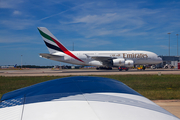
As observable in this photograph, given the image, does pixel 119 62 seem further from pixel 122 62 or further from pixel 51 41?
pixel 51 41

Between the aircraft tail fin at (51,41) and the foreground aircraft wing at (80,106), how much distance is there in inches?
1298

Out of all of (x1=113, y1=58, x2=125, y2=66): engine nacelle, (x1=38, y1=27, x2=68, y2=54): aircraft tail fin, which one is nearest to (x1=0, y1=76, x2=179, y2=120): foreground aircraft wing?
(x1=113, y1=58, x2=125, y2=66): engine nacelle

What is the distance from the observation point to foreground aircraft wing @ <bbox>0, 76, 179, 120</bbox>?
1.64 m

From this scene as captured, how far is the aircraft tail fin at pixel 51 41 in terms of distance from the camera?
1352 inches

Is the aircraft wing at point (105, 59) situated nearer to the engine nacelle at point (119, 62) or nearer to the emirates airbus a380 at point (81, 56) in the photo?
the emirates airbus a380 at point (81, 56)

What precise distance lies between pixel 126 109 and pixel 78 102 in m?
0.50

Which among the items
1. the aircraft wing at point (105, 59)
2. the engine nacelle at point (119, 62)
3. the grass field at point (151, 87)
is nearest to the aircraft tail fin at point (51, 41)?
the aircraft wing at point (105, 59)

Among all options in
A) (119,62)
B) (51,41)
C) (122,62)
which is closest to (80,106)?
(119,62)

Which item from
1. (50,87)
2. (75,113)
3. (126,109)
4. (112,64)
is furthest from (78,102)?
(112,64)

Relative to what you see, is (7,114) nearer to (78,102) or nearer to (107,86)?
(78,102)

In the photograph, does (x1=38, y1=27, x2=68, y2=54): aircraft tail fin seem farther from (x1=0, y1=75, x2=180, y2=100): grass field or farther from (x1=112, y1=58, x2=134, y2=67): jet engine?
(x1=0, y1=75, x2=180, y2=100): grass field

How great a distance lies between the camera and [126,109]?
1813 millimetres

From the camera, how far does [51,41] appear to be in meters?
34.4

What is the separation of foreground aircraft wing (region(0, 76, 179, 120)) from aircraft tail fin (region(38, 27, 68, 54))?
108 ft
